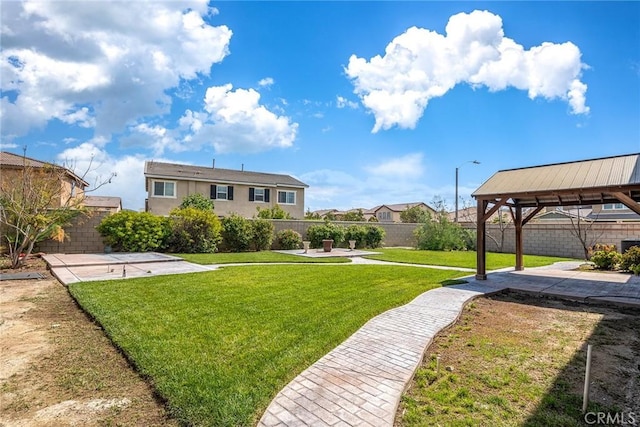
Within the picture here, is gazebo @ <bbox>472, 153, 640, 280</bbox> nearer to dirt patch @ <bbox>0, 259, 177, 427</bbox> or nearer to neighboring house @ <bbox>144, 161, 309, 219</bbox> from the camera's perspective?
dirt patch @ <bbox>0, 259, 177, 427</bbox>

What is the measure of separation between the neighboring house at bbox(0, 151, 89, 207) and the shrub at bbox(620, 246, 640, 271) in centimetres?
1926

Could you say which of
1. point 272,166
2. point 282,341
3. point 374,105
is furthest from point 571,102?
point 272,166

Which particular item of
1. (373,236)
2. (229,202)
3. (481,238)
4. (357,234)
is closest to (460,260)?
(481,238)

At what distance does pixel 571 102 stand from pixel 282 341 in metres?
13.2

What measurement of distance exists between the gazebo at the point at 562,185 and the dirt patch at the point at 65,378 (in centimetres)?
892

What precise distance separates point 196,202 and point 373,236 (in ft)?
40.4

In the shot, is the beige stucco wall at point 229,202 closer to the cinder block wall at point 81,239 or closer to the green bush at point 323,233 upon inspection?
the green bush at point 323,233

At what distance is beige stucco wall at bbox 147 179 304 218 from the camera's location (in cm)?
2512

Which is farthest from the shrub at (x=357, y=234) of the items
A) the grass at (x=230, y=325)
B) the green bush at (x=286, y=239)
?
the grass at (x=230, y=325)

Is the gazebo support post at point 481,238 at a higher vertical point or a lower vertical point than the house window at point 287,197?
lower

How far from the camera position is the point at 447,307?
652cm

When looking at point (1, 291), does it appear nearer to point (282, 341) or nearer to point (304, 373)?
point (282, 341)

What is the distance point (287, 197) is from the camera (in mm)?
30531

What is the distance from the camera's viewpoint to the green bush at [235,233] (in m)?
17.5
